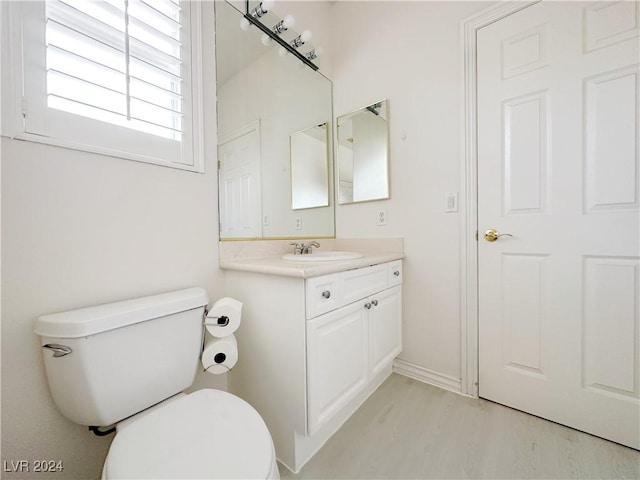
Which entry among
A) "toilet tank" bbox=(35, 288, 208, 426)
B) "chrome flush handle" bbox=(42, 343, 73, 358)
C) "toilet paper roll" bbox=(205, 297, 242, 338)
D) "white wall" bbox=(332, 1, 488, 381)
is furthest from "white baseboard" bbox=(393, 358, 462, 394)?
"chrome flush handle" bbox=(42, 343, 73, 358)

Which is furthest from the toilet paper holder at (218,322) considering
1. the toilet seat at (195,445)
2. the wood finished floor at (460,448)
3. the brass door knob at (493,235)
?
the brass door knob at (493,235)

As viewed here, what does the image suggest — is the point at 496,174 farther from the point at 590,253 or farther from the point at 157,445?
the point at 157,445

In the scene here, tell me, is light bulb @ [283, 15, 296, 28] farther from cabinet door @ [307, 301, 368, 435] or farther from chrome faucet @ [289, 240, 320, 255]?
cabinet door @ [307, 301, 368, 435]

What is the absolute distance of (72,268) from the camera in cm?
89

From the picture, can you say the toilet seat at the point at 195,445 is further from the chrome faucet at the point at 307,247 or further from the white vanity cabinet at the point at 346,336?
the chrome faucet at the point at 307,247

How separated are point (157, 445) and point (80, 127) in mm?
1015

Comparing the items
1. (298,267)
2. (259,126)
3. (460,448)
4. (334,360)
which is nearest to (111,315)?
(298,267)

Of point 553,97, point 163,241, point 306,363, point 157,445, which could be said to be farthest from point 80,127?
point 553,97

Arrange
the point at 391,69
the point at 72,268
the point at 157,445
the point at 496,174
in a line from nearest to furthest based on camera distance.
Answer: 1. the point at 157,445
2. the point at 72,268
3. the point at 496,174
4. the point at 391,69

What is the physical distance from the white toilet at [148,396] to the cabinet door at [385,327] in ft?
2.50

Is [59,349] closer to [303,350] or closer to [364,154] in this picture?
[303,350]

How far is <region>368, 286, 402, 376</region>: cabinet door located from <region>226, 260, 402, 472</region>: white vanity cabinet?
0.01m

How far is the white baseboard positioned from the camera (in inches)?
61.2

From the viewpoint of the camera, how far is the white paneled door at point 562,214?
1.11 m
